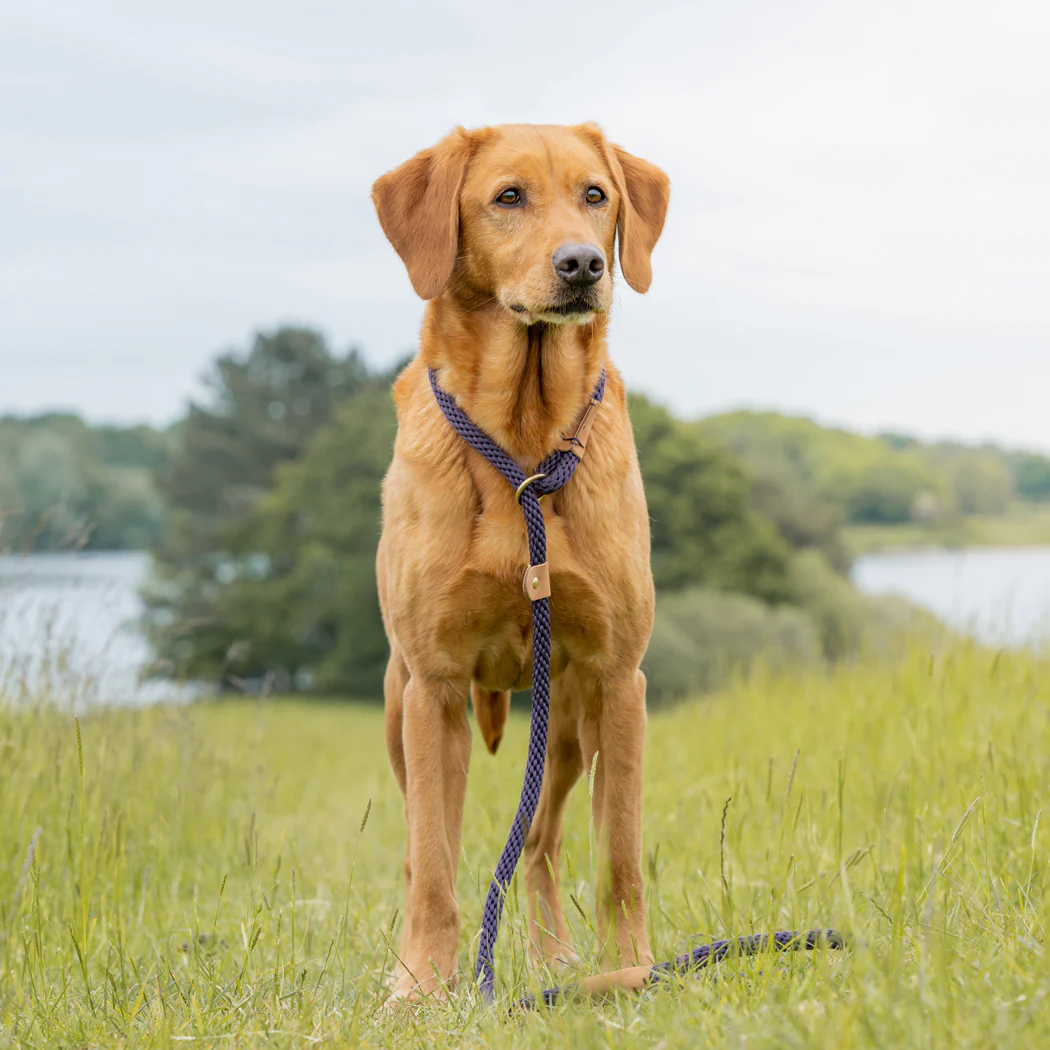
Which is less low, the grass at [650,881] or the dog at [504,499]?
the dog at [504,499]

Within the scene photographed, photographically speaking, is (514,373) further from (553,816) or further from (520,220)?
(553,816)

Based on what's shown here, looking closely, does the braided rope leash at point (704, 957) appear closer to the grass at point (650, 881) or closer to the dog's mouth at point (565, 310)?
the grass at point (650, 881)

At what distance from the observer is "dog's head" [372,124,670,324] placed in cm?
303

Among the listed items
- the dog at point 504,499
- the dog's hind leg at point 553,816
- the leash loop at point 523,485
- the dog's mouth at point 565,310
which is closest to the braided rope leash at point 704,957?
the dog at point 504,499

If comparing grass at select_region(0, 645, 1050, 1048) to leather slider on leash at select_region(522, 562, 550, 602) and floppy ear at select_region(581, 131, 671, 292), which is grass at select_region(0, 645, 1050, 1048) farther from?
floppy ear at select_region(581, 131, 671, 292)

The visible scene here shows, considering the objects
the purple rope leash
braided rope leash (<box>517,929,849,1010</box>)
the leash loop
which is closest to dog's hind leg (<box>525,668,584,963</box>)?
the purple rope leash

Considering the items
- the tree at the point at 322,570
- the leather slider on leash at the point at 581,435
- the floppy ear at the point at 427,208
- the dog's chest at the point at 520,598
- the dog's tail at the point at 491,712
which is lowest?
the tree at the point at 322,570

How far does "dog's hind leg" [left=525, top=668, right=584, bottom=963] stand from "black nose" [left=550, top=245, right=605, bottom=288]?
1346 millimetres

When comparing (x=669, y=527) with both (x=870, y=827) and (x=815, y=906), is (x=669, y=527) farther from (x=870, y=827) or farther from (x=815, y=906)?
(x=815, y=906)

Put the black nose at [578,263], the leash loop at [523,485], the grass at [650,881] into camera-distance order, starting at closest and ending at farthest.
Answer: the grass at [650,881]
the black nose at [578,263]
the leash loop at [523,485]

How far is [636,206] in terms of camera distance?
352 cm

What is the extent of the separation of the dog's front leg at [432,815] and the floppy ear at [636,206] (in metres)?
1.38

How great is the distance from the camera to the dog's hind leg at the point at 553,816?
3619mm

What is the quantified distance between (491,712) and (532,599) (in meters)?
0.83
